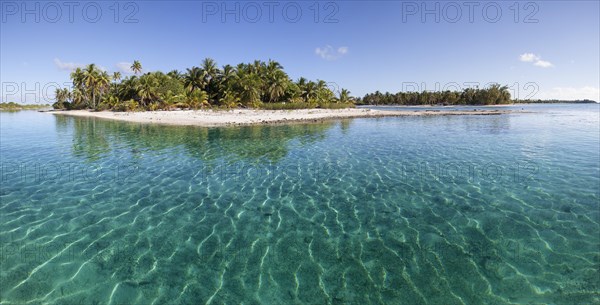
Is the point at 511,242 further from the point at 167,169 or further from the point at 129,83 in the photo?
the point at 129,83

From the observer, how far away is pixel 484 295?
541 centimetres

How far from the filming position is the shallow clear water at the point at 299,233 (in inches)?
219

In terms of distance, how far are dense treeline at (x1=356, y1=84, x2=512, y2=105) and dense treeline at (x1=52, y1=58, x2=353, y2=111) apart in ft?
325

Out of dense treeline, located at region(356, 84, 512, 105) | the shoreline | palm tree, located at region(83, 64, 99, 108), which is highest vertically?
dense treeline, located at region(356, 84, 512, 105)

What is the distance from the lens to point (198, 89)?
6556 centimetres

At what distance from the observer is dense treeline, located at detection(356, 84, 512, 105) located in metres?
144

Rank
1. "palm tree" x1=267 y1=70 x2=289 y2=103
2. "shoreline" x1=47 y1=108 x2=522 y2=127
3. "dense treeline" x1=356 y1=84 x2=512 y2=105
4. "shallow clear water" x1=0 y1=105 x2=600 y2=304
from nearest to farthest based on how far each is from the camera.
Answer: "shallow clear water" x1=0 y1=105 x2=600 y2=304 → "shoreline" x1=47 y1=108 x2=522 y2=127 → "palm tree" x1=267 y1=70 x2=289 y2=103 → "dense treeline" x1=356 y1=84 x2=512 y2=105

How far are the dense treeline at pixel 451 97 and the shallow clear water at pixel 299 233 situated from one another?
152 meters

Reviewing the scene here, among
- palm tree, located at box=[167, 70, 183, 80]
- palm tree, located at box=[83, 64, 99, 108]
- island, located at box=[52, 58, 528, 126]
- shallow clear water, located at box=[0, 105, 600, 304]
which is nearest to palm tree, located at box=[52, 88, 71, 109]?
island, located at box=[52, 58, 528, 126]

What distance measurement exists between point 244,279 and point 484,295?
4.46 metres

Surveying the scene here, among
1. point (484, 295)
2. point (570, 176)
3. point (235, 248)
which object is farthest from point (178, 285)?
point (570, 176)

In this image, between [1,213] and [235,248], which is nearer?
[235,248]

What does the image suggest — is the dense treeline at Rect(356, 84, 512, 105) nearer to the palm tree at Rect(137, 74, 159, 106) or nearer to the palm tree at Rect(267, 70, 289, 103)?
the palm tree at Rect(267, 70, 289, 103)

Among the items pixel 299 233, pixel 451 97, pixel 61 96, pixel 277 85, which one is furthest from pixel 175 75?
pixel 451 97
